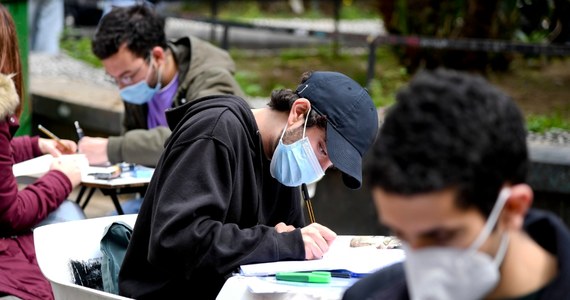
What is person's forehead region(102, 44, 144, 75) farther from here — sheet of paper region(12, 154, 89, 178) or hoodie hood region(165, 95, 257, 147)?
hoodie hood region(165, 95, 257, 147)

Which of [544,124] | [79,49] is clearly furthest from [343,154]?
[79,49]

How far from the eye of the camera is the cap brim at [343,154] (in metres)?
2.71

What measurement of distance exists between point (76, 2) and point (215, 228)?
8544 mm

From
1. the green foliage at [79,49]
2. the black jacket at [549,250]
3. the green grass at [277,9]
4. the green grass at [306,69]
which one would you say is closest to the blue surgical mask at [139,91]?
the green grass at [306,69]

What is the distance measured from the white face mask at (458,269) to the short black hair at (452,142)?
0.07m

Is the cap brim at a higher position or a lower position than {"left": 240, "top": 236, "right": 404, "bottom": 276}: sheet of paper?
higher

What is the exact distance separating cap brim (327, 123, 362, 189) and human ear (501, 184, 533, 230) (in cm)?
103

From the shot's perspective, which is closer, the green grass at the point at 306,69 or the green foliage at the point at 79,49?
the green grass at the point at 306,69

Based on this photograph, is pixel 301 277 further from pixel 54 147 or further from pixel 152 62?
pixel 152 62

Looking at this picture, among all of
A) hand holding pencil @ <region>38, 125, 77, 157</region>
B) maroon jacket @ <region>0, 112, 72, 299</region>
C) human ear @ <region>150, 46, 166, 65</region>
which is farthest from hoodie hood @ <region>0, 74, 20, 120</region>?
human ear @ <region>150, 46, 166, 65</region>

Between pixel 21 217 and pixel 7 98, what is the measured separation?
1.31 feet

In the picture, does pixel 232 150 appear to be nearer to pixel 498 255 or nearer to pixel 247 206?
pixel 247 206

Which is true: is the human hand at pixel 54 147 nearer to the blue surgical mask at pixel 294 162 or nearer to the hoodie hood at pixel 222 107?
the hoodie hood at pixel 222 107

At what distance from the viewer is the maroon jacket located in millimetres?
3145
